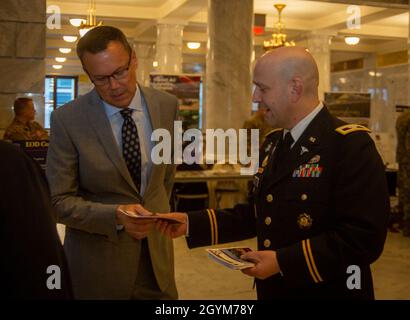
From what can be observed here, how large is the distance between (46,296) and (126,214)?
1.07 m

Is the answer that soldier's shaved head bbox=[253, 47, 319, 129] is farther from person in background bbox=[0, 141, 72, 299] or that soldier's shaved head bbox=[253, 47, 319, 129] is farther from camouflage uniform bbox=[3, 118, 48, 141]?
camouflage uniform bbox=[3, 118, 48, 141]

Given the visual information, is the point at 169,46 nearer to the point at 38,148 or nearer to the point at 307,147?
the point at 38,148

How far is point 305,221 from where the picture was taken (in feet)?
6.48

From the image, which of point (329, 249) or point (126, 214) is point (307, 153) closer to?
point (329, 249)

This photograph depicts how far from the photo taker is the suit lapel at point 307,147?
6.58ft

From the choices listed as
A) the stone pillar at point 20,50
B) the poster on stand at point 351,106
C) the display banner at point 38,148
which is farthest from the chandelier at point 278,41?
the display banner at point 38,148

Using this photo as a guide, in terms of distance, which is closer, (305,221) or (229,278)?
(305,221)

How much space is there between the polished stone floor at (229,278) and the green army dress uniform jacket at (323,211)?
3.30 meters

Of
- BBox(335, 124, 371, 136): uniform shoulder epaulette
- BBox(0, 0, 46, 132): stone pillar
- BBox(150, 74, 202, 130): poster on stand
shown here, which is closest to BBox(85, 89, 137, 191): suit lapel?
BBox(335, 124, 371, 136): uniform shoulder epaulette

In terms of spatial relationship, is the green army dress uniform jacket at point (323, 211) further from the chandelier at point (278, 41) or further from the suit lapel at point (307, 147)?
the chandelier at point (278, 41)

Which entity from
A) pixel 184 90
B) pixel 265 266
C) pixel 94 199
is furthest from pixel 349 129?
pixel 184 90

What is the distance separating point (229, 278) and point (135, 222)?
401 cm

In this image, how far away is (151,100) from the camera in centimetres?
235
